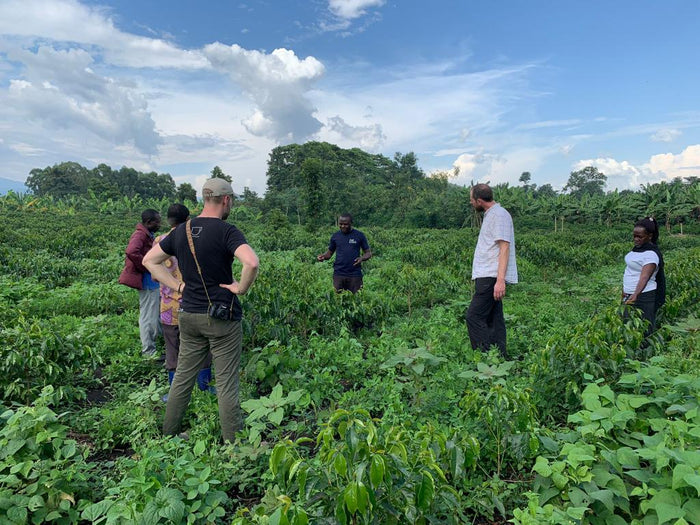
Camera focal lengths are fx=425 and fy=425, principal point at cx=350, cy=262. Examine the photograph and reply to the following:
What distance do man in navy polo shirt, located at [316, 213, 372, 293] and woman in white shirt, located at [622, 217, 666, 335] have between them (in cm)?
313

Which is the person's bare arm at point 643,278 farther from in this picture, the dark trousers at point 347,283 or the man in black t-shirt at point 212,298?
the man in black t-shirt at point 212,298

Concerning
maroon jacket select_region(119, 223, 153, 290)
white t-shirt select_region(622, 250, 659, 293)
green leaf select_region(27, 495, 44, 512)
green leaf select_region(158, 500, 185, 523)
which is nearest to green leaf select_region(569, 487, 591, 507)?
green leaf select_region(158, 500, 185, 523)

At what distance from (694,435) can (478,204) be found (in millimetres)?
2681

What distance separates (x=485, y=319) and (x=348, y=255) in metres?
2.23

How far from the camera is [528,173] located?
72.9m

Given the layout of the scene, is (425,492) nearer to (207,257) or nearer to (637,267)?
(207,257)

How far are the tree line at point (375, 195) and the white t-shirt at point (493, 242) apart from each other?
22.0 meters

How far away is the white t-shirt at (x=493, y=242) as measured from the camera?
425 cm

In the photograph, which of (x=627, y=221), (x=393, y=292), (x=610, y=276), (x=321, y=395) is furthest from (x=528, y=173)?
(x=321, y=395)

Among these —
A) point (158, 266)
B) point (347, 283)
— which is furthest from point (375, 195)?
point (158, 266)

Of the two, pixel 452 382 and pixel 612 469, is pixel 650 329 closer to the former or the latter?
pixel 452 382

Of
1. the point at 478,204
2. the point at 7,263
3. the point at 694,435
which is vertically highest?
the point at 478,204

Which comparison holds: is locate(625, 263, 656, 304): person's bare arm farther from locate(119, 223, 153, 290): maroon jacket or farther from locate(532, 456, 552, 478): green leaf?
locate(119, 223, 153, 290): maroon jacket

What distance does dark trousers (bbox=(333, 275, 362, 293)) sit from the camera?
6.14 meters
